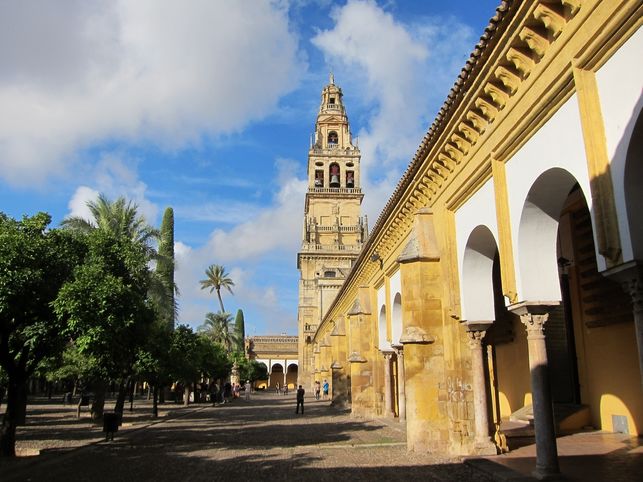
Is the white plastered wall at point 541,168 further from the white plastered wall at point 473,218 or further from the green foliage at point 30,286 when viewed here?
the green foliage at point 30,286

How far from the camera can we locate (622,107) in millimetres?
5887

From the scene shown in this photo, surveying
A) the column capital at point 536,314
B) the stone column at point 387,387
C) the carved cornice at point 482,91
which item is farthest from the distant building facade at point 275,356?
the column capital at point 536,314

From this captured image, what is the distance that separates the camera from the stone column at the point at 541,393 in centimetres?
793

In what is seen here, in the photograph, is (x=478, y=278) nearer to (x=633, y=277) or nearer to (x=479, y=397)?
(x=479, y=397)

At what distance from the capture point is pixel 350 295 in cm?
2866

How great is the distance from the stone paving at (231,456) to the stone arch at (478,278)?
283cm

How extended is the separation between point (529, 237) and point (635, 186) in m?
2.71

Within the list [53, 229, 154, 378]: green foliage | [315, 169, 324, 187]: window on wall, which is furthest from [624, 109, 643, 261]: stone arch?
[315, 169, 324, 187]: window on wall

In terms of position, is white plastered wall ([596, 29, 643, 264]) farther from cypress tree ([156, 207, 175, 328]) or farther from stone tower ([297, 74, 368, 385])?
stone tower ([297, 74, 368, 385])

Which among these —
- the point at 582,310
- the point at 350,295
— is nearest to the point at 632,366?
the point at 582,310

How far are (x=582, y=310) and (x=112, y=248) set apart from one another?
11.5m

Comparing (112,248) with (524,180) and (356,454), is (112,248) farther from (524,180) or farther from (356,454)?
(524,180)

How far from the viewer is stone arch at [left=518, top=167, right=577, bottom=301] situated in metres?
8.23

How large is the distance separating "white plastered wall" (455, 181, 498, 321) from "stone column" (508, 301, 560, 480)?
1.68 metres
